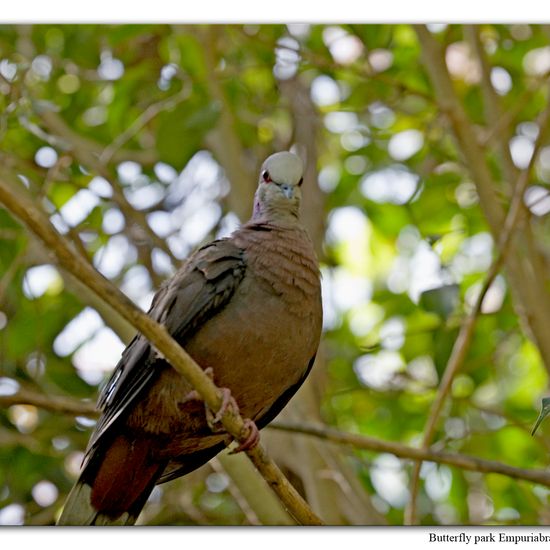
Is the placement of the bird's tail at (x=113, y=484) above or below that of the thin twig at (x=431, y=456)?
above

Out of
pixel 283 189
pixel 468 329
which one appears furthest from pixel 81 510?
pixel 468 329

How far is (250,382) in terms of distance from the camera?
216cm

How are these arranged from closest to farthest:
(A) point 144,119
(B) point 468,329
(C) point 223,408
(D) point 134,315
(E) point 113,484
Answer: (D) point 134,315 < (C) point 223,408 < (E) point 113,484 < (B) point 468,329 < (A) point 144,119

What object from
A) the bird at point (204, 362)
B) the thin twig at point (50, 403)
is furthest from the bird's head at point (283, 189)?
the thin twig at point (50, 403)

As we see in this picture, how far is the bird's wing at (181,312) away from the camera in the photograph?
7.03ft

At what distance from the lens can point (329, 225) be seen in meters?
3.34

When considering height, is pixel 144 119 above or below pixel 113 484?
above

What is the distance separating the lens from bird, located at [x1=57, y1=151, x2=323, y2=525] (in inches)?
84.3

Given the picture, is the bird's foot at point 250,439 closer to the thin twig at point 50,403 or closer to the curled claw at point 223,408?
the curled claw at point 223,408

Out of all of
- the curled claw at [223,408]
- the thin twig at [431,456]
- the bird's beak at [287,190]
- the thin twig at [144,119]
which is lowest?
the thin twig at [431,456]

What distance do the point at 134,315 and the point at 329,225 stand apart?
1742 mm
